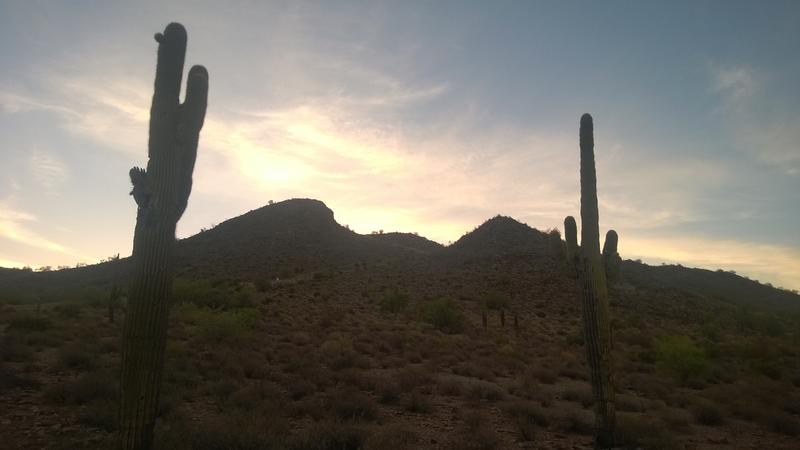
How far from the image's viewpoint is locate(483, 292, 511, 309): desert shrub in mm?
31359

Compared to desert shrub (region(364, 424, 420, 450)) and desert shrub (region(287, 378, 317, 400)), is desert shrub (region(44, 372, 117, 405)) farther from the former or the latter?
desert shrub (region(364, 424, 420, 450))

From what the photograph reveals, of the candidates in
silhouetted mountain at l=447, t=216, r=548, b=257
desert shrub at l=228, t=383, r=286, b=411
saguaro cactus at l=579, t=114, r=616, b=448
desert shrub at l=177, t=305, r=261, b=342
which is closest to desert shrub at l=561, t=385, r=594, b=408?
saguaro cactus at l=579, t=114, r=616, b=448

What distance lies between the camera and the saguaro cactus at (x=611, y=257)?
9.65 metres

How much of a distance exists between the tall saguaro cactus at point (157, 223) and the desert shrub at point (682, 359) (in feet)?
55.8

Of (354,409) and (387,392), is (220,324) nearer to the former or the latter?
(387,392)

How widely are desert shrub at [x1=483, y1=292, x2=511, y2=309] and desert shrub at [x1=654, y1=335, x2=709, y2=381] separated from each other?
13.7 metres

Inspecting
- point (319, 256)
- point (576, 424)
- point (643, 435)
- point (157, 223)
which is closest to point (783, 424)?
point (643, 435)

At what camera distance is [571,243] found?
32.8 feet

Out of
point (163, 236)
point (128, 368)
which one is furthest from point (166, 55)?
point (128, 368)

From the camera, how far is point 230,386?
36.5 feet

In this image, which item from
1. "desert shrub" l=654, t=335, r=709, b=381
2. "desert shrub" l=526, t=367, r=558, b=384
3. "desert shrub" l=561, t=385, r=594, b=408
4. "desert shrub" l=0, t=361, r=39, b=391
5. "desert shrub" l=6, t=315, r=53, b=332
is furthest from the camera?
"desert shrub" l=654, t=335, r=709, b=381

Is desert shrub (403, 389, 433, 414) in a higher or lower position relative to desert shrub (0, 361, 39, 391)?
lower

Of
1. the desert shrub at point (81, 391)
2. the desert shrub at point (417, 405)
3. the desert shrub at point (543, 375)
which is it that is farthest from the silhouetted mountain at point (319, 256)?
the desert shrub at point (417, 405)

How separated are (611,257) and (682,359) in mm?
9904
